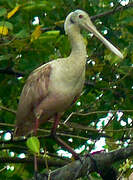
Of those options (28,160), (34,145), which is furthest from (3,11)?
(28,160)

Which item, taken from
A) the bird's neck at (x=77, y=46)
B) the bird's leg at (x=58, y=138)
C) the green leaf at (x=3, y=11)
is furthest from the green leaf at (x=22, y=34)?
the bird's leg at (x=58, y=138)

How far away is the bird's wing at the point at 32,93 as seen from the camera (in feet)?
23.4

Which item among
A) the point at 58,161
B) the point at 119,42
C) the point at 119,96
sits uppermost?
the point at 119,42

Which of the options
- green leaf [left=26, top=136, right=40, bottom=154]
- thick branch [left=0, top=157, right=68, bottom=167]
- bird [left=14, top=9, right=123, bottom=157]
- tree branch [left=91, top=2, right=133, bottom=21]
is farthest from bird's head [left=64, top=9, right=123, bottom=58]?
green leaf [left=26, top=136, right=40, bottom=154]

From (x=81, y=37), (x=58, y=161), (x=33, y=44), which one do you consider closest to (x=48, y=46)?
(x=33, y=44)

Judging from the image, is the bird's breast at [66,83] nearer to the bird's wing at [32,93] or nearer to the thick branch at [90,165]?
the bird's wing at [32,93]

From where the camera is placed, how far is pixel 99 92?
7645 millimetres

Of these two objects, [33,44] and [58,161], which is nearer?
[33,44]

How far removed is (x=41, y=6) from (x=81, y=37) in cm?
127

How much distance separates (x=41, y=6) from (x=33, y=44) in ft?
1.41

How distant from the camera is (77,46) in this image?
7.16 meters

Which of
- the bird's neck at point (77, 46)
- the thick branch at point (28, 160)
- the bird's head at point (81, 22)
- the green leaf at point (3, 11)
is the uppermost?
the green leaf at point (3, 11)

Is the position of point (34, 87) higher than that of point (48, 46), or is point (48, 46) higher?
point (48, 46)

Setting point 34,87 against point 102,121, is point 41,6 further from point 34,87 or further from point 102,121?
point 102,121
